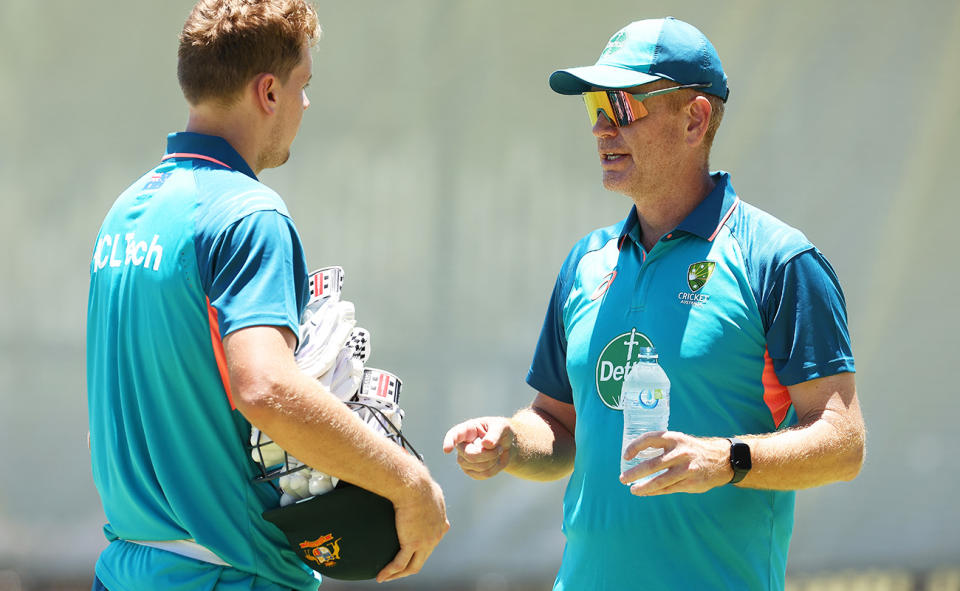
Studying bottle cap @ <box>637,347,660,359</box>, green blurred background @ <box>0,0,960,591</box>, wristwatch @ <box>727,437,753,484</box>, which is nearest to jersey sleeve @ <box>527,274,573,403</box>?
bottle cap @ <box>637,347,660,359</box>

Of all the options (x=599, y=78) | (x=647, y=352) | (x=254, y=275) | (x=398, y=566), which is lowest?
(x=398, y=566)

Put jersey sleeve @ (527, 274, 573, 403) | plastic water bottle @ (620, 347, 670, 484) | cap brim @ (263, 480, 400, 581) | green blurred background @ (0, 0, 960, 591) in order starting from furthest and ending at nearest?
green blurred background @ (0, 0, 960, 591)
jersey sleeve @ (527, 274, 573, 403)
plastic water bottle @ (620, 347, 670, 484)
cap brim @ (263, 480, 400, 581)

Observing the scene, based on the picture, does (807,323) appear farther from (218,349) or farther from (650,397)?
(218,349)

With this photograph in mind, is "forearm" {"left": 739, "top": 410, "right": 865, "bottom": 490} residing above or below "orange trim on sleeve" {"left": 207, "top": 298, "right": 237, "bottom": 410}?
below

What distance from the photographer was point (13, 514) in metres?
4.41

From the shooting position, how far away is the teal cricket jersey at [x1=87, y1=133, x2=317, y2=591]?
5.90ft

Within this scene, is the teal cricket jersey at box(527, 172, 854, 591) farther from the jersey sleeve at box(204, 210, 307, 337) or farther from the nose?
the jersey sleeve at box(204, 210, 307, 337)

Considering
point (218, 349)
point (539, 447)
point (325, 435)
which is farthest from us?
point (539, 447)

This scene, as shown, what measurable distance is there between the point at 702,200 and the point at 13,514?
140 inches

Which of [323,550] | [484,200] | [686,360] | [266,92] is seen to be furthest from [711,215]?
[484,200]

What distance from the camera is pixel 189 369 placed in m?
1.83

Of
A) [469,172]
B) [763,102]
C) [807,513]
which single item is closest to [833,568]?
[807,513]

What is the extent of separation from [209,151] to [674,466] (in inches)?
43.1

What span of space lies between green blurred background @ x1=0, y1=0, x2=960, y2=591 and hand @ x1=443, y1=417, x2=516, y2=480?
2277 mm
